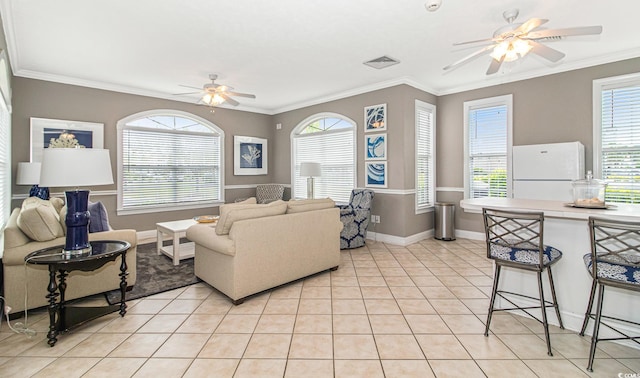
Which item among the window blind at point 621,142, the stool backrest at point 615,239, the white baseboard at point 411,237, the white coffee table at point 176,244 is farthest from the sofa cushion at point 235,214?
the window blind at point 621,142

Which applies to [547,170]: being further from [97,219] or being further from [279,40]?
[97,219]

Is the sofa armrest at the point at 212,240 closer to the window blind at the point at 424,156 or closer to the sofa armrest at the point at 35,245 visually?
the sofa armrest at the point at 35,245

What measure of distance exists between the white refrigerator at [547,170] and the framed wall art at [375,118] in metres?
2.03

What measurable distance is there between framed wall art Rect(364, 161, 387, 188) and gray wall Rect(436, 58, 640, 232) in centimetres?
125

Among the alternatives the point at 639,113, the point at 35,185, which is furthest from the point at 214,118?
the point at 639,113

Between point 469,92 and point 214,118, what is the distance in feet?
16.4

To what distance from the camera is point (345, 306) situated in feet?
9.61

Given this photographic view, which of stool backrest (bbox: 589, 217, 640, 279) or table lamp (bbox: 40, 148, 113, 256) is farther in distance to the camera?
table lamp (bbox: 40, 148, 113, 256)

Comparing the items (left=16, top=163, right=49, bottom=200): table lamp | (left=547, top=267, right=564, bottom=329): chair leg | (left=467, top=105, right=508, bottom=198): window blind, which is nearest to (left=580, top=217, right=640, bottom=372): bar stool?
(left=547, top=267, right=564, bottom=329): chair leg

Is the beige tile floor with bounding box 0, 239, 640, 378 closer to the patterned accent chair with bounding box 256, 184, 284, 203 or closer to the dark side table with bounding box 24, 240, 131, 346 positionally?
the dark side table with bounding box 24, 240, 131, 346

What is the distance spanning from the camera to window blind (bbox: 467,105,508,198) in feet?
16.8

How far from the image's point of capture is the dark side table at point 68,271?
2.28 meters

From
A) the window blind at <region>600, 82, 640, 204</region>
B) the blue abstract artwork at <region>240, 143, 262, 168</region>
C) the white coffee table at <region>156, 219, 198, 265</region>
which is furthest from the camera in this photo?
the blue abstract artwork at <region>240, 143, 262, 168</region>

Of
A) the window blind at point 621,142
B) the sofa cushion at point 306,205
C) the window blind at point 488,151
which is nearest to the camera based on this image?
the sofa cushion at point 306,205
